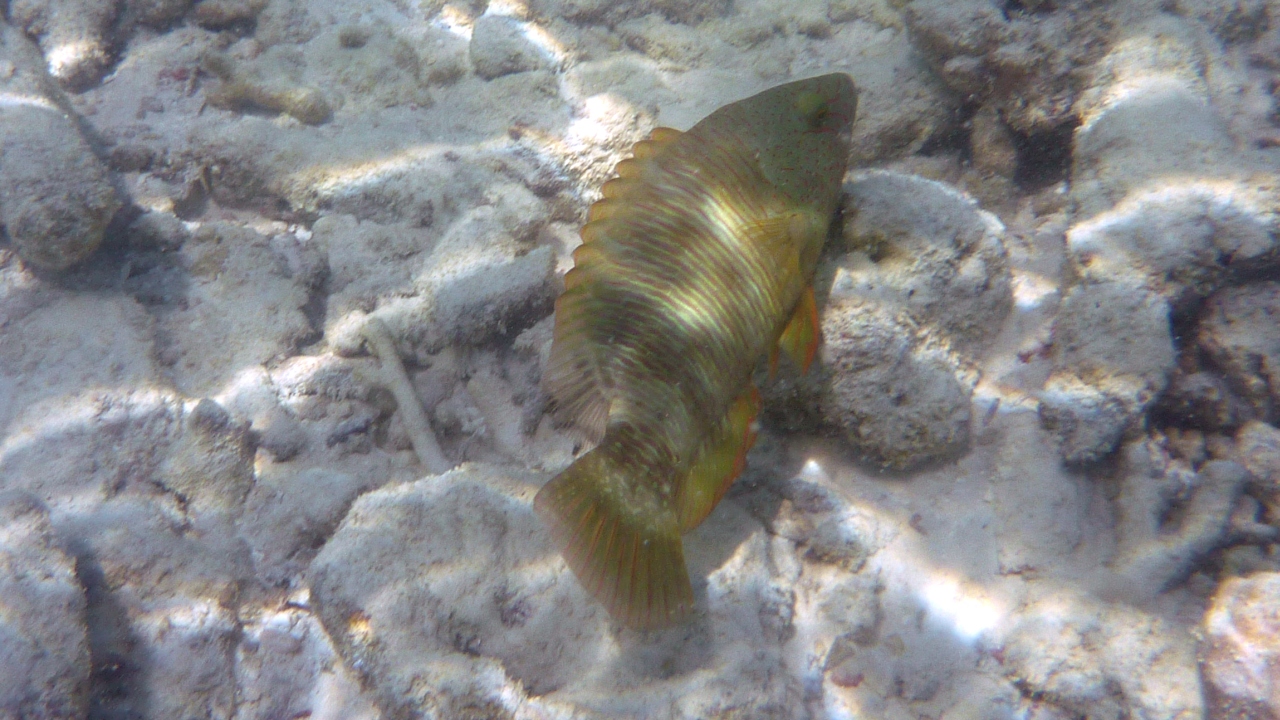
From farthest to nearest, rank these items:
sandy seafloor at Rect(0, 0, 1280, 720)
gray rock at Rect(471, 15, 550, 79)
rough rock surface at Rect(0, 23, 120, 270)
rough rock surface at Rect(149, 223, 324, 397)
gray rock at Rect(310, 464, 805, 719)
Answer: gray rock at Rect(471, 15, 550, 79)
rough rock surface at Rect(149, 223, 324, 397)
rough rock surface at Rect(0, 23, 120, 270)
sandy seafloor at Rect(0, 0, 1280, 720)
gray rock at Rect(310, 464, 805, 719)

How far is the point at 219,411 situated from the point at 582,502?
1849 mm

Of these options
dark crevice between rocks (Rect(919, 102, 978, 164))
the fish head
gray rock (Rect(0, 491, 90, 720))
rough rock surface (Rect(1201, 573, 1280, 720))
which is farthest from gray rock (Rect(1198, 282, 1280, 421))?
gray rock (Rect(0, 491, 90, 720))

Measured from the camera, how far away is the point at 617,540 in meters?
1.93

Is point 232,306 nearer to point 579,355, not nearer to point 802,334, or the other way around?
point 579,355

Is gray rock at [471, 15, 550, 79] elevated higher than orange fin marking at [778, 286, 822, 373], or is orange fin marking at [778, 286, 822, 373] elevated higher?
gray rock at [471, 15, 550, 79]

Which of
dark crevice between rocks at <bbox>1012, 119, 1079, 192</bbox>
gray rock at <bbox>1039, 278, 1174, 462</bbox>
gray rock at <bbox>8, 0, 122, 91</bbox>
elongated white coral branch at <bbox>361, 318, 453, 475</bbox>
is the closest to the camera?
gray rock at <bbox>1039, 278, 1174, 462</bbox>

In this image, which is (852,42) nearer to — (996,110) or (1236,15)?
(996,110)

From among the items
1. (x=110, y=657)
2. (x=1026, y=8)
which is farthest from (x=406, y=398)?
(x=1026, y=8)

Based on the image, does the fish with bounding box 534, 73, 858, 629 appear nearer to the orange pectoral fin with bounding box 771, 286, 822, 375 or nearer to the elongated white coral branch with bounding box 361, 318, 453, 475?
the orange pectoral fin with bounding box 771, 286, 822, 375

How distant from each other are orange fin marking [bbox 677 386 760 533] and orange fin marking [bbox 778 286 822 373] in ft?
0.74

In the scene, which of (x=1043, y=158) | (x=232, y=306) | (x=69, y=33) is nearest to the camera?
(x=232, y=306)

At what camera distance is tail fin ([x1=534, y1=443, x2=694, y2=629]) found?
6.25ft

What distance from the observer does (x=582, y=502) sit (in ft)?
6.36

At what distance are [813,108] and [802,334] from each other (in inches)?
36.6
